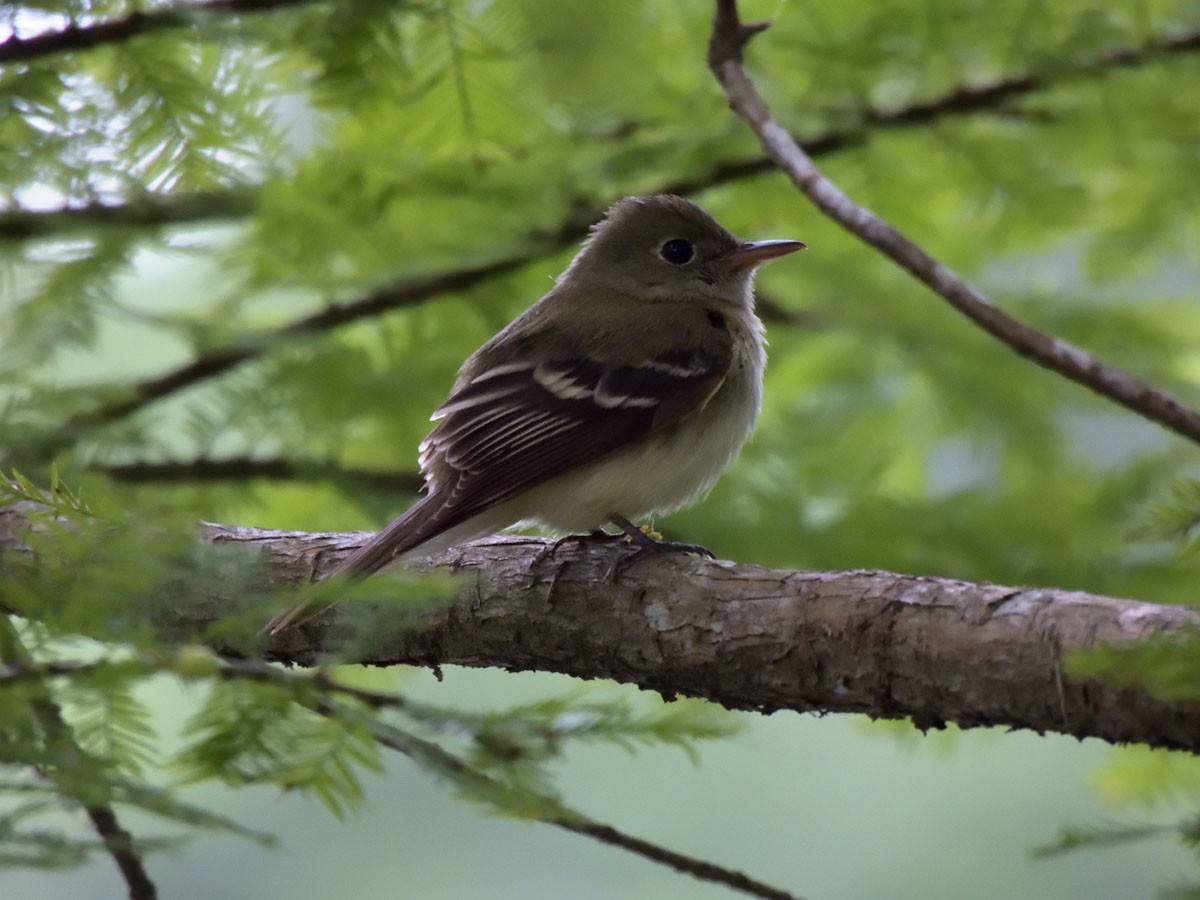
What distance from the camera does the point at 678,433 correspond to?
4184 mm

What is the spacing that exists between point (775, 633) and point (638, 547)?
34.4 inches

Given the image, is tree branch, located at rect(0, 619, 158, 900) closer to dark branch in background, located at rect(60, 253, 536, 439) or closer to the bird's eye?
dark branch in background, located at rect(60, 253, 536, 439)

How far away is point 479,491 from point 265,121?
A: 55.6 inches

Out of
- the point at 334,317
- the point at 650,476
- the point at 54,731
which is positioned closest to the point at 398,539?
the point at 650,476

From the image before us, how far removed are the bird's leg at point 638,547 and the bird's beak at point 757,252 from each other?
4.29ft

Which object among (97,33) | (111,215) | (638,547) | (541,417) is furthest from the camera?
(111,215)

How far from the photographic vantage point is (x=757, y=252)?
4789 millimetres

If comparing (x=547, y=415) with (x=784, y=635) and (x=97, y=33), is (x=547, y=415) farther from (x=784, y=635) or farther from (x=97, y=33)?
(x=97, y=33)

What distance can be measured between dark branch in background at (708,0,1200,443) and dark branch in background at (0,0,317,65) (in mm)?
1482

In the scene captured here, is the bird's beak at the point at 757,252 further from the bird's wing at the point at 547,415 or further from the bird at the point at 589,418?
the bird's wing at the point at 547,415

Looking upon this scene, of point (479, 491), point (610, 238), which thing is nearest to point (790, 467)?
point (610, 238)

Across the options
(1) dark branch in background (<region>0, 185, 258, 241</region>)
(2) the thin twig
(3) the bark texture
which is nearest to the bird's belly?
(3) the bark texture

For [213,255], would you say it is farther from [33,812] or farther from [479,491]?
[33,812]

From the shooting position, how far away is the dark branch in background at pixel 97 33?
3.39m
